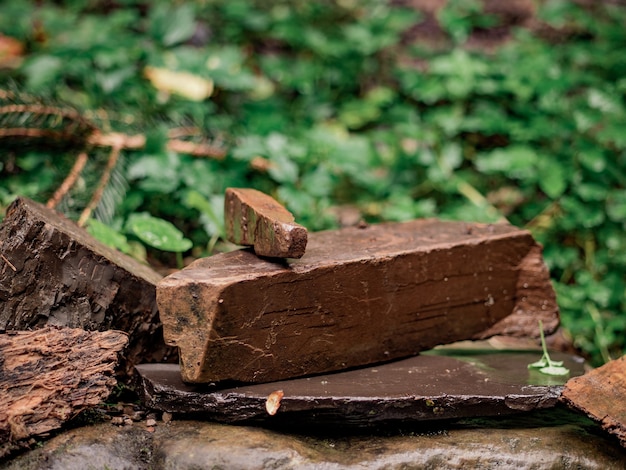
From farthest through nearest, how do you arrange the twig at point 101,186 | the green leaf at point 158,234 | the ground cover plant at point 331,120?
the ground cover plant at point 331,120
the twig at point 101,186
the green leaf at point 158,234

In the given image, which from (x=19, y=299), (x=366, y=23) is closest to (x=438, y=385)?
(x=19, y=299)

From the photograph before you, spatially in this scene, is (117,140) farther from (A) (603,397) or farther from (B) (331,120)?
(A) (603,397)

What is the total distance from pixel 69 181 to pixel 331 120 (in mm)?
2413

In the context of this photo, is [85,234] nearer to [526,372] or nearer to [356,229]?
[356,229]

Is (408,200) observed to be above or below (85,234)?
below

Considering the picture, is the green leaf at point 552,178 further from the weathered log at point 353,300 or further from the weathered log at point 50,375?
the weathered log at point 50,375

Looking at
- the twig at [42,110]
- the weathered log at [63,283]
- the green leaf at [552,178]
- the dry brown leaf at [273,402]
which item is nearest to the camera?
the dry brown leaf at [273,402]

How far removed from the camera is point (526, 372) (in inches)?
110

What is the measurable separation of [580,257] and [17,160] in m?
3.59

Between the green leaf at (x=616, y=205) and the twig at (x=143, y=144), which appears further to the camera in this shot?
the green leaf at (x=616, y=205)

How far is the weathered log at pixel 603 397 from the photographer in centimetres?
236

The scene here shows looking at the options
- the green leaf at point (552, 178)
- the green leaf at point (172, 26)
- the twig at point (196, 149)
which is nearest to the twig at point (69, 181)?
the twig at point (196, 149)

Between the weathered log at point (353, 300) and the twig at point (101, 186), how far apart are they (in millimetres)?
1147

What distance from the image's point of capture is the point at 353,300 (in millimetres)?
2619
